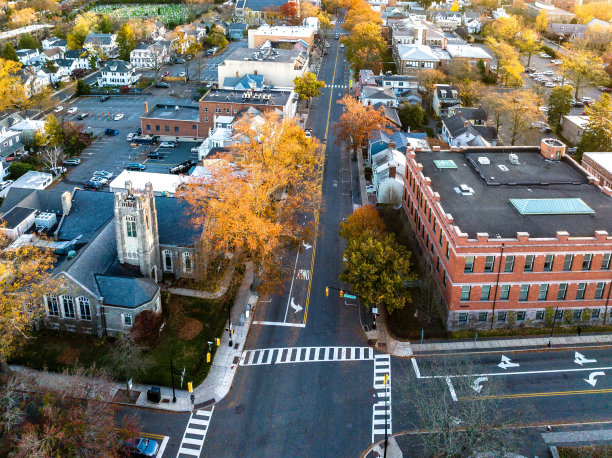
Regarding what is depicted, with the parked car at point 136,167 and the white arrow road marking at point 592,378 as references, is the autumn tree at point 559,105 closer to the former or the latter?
the white arrow road marking at point 592,378

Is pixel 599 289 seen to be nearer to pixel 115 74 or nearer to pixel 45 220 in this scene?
pixel 45 220

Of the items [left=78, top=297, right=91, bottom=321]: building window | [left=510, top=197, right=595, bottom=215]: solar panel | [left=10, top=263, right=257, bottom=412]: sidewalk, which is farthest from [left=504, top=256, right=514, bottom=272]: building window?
[left=78, top=297, right=91, bottom=321]: building window

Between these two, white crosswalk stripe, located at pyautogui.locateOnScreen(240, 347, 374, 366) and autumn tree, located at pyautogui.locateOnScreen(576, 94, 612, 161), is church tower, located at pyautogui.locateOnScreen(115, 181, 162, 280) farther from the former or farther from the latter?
autumn tree, located at pyautogui.locateOnScreen(576, 94, 612, 161)

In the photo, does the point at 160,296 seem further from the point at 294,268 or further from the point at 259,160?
the point at 259,160

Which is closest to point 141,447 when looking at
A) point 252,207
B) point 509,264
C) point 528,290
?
point 252,207

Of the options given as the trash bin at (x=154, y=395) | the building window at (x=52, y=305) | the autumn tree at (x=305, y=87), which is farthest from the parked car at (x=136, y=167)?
the trash bin at (x=154, y=395)

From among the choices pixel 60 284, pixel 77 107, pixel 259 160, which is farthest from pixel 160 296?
pixel 77 107
